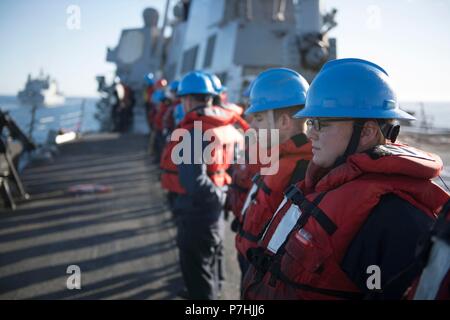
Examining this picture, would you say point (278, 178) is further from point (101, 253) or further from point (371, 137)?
point (101, 253)

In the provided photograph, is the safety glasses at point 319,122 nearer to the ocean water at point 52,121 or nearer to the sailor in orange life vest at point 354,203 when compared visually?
the sailor in orange life vest at point 354,203

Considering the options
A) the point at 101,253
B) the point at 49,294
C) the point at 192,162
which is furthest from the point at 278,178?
the point at 101,253

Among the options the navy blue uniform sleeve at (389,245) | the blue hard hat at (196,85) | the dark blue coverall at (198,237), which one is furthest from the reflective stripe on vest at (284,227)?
the blue hard hat at (196,85)

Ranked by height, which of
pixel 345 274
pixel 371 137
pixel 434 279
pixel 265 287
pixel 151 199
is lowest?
pixel 151 199

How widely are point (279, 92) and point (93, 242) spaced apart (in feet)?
12.2

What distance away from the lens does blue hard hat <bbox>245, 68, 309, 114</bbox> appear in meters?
2.21

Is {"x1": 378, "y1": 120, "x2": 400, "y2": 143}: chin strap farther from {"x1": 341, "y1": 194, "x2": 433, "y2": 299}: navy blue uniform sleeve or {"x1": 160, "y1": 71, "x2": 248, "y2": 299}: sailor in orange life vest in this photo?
{"x1": 160, "y1": 71, "x2": 248, "y2": 299}: sailor in orange life vest

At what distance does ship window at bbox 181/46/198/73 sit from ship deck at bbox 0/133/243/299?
6.58 m

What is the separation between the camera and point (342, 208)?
123 centimetres

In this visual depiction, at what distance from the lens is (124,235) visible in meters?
5.09

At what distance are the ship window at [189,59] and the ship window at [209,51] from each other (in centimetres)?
181

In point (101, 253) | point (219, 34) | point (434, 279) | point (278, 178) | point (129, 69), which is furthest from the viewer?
point (129, 69)

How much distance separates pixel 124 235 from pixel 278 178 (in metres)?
3.73

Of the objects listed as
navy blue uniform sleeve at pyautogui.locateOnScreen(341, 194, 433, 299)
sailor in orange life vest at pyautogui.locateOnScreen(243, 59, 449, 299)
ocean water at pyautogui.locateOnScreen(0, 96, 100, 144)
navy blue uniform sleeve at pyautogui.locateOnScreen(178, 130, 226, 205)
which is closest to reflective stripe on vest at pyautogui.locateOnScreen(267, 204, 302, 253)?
sailor in orange life vest at pyautogui.locateOnScreen(243, 59, 449, 299)
